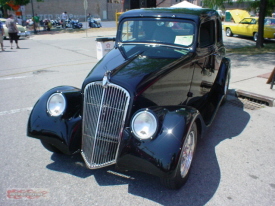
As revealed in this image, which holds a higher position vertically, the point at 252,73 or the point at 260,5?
the point at 260,5

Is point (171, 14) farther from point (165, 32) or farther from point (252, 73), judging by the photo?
point (252, 73)

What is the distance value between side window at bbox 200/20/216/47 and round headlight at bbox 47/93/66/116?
2412 mm

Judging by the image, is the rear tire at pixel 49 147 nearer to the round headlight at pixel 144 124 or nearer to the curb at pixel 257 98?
the round headlight at pixel 144 124

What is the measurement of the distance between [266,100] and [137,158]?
4.21m

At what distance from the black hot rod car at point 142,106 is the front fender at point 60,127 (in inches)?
0.5

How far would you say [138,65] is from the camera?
3.49 meters

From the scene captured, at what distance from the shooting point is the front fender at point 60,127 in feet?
10.4

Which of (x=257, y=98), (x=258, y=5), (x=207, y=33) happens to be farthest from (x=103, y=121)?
(x=258, y=5)

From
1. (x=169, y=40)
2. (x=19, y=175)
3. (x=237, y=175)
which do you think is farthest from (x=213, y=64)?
(x=19, y=175)

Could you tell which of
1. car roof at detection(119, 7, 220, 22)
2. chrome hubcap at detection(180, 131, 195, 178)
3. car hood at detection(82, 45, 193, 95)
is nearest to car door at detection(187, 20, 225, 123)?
car roof at detection(119, 7, 220, 22)

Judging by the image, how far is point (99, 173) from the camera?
333 centimetres

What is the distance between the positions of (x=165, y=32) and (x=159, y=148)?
7.36 ft

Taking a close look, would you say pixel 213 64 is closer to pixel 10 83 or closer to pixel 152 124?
pixel 152 124

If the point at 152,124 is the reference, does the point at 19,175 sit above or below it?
below
